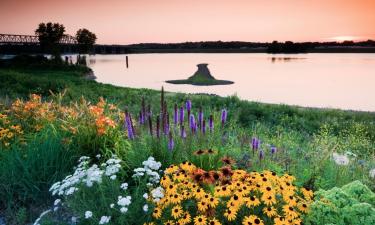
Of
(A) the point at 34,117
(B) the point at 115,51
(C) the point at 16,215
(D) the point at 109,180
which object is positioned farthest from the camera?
(B) the point at 115,51

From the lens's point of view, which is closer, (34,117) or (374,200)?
(374,200)

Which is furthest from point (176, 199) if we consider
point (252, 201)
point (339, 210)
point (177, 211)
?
point (339, 210)

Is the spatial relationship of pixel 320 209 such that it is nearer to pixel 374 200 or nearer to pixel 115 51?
pixel 374 200

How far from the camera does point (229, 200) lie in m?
4.20

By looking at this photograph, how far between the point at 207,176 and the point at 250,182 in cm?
47

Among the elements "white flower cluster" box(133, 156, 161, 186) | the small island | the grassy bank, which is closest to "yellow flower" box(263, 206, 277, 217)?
the grassy bank

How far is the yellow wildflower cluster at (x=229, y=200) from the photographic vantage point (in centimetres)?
403

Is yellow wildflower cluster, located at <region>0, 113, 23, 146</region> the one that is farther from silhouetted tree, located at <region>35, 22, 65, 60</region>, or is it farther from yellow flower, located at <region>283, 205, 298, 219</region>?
Result: silhouetted tree, located at <region>35, 22, 65, 60</region>

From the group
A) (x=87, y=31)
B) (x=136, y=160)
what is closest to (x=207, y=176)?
(x=136, y=160)

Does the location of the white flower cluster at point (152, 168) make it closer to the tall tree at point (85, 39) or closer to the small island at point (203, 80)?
the small island at point (203, 80)

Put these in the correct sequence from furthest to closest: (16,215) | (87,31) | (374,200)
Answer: (87,31) < (16,215) < (374,200)

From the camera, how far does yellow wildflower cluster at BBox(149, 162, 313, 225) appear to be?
403 cm

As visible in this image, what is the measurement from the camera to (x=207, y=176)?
4.57 metres

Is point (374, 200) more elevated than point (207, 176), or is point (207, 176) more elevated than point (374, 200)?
point (207, 176)
